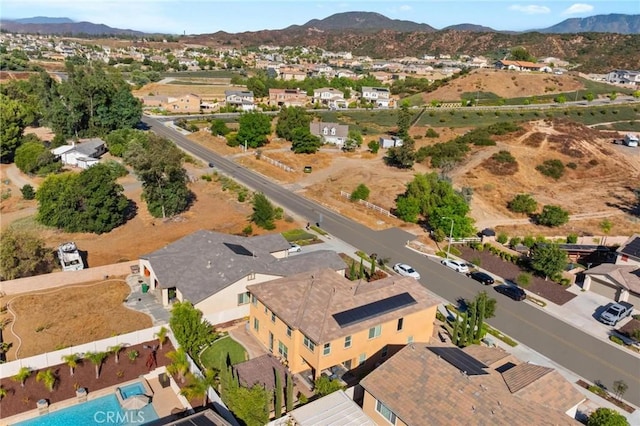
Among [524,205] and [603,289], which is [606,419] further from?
[524,205]

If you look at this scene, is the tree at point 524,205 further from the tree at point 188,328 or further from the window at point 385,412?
the tree at point 188,328

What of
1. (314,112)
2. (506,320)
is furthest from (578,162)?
(314,112)

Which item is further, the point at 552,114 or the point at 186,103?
the point at 186,103

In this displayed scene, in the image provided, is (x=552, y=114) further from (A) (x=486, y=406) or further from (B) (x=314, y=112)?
(A) (x=486, y=406)

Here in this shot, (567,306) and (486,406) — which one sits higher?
(486,406)

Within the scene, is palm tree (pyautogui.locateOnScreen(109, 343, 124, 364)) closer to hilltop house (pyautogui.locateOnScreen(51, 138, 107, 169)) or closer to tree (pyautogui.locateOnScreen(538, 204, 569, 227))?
tree (pyautogui.locateOnScreen(538, 204, 569, 227))

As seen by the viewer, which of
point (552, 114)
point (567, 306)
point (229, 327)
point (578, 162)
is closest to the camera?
point (229, 327)

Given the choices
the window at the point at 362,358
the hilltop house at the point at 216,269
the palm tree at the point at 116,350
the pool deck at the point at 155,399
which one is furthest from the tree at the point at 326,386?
the palm tree at the point at 116,350

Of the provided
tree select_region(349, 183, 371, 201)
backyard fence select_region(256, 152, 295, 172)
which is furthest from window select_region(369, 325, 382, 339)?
backyard fence select_region(256, 152, 295, 172)
